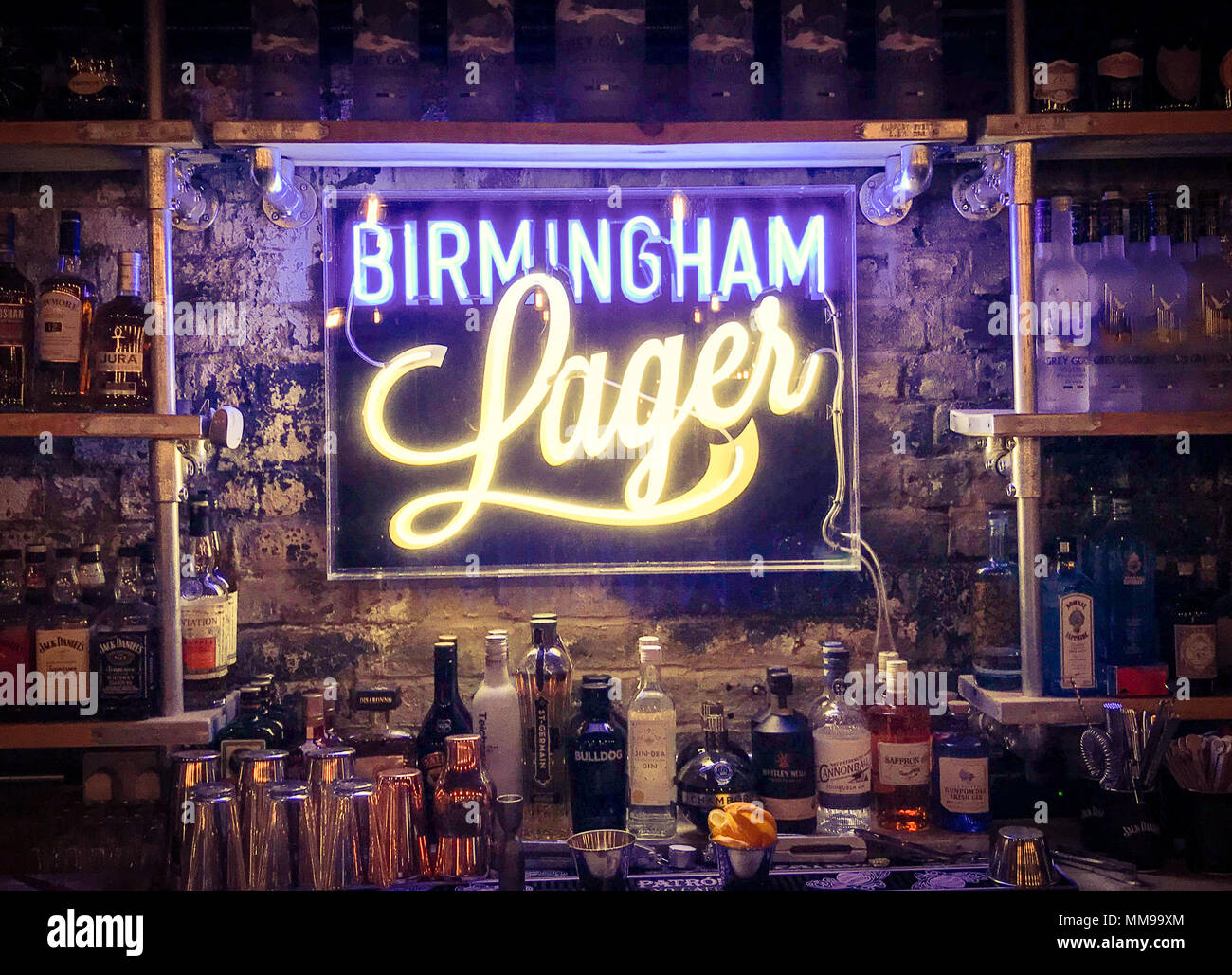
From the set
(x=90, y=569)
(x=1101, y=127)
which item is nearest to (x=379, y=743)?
(x=90, y=569)

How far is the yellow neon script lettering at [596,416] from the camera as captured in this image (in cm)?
270

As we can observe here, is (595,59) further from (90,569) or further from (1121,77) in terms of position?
(90,569)

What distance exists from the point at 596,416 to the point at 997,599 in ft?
3.57

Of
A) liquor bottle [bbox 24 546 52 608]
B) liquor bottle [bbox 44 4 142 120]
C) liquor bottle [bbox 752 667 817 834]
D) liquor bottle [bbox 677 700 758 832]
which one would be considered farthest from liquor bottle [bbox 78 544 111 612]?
liquor bottle [bbox 752 667 817 834]

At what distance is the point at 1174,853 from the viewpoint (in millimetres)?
2326

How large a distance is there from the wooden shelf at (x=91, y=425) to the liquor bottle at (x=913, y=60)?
5.80 ft

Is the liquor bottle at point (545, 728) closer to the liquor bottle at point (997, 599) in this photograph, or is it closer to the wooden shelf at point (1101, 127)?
the liquor bottle at point (997, 599)

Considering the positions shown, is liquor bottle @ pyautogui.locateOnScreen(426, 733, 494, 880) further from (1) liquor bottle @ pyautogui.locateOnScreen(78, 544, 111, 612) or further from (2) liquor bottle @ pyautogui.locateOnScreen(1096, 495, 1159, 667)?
(2) liquor bottle @ pyautogui.locateOnScreen(1096, 495, 1159, 667)

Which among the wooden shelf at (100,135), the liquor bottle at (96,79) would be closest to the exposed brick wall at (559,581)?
the liquor bottle at (96,79)

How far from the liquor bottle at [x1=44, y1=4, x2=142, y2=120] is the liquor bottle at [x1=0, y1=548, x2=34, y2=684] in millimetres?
1023

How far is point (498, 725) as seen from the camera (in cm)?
245

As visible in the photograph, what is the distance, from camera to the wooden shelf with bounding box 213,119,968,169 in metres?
2.33
